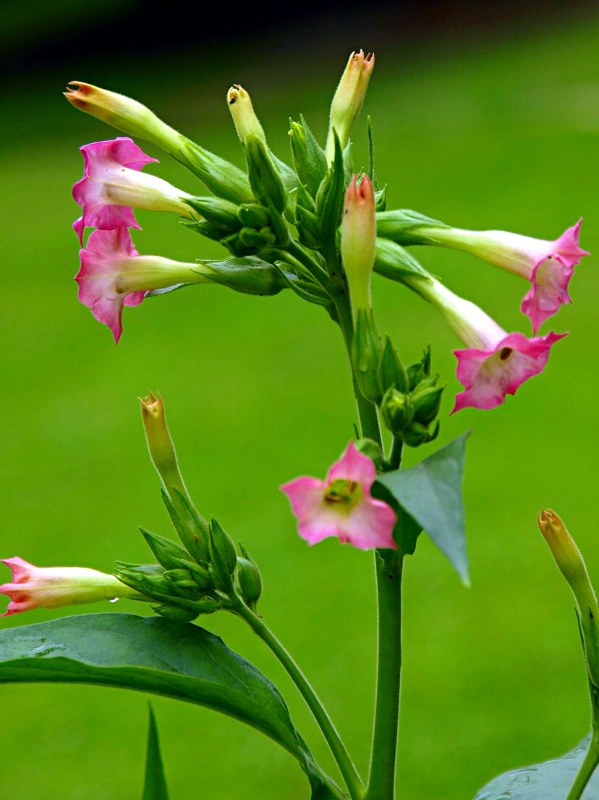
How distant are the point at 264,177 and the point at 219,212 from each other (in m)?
0.04

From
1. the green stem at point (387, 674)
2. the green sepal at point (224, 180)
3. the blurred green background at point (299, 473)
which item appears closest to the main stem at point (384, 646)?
the green stem at point (387, 674)

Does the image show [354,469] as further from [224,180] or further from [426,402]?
[224,180]

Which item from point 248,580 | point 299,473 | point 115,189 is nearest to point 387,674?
point 248,580

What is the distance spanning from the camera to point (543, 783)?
2.88ft

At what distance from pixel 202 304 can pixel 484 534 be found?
9.28 ft

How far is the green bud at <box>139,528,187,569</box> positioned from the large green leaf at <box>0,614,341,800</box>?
0.04m

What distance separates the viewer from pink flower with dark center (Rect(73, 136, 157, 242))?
31.5 inches

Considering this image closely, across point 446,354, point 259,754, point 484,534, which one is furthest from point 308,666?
point 446,354

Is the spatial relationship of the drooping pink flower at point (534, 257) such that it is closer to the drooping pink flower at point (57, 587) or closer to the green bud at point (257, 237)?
the green bud at point (257, 237)

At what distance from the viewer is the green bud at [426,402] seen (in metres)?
0.71

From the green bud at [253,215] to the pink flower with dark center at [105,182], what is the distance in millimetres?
94

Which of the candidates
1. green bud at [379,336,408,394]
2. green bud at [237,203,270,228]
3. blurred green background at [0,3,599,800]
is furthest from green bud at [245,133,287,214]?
blurred green background at [0,3,599,800]

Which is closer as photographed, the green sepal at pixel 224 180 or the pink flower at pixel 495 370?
the pink flower at pixel 495 370

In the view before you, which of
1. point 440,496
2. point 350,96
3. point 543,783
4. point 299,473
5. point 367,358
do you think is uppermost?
point 299,473
